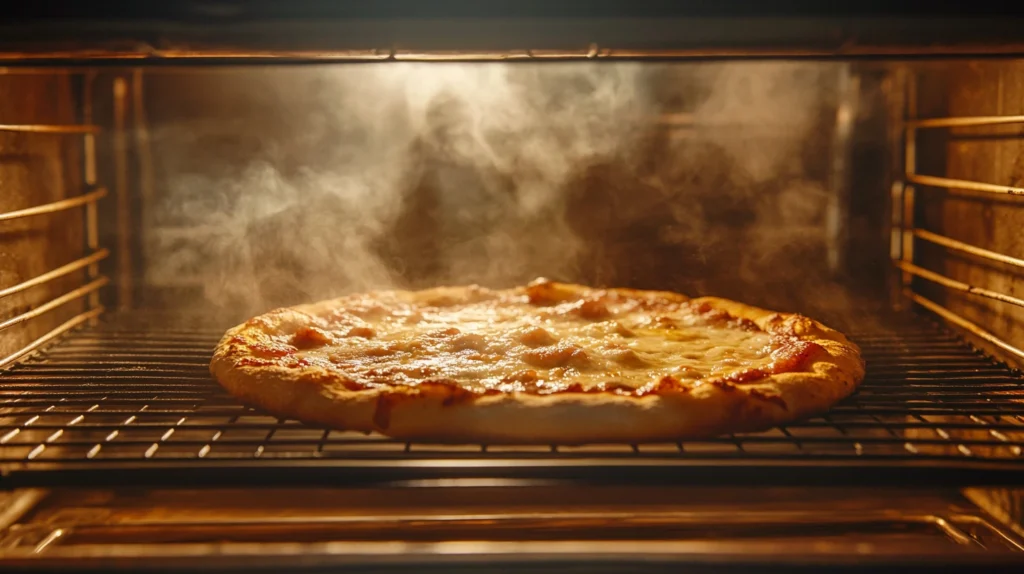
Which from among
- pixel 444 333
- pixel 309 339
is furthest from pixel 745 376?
pixel 309 339

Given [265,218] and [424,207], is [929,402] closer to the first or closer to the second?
[424,207]

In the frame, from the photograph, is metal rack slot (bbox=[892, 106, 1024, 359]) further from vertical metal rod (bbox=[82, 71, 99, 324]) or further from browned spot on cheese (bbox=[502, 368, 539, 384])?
vertical metal rod (bbox=[82, 71, 99, 324])

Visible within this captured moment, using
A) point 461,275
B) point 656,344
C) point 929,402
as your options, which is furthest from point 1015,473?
point 461,275

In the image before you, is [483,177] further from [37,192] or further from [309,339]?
[37,192]

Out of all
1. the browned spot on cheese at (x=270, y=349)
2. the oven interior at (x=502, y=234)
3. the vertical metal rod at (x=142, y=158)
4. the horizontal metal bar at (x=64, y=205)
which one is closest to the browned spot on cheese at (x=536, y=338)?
the oven interior at (x=502, y=234)

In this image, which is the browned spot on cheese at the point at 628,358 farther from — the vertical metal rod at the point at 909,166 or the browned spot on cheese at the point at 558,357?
the vertical metal rod at the point at 909,166

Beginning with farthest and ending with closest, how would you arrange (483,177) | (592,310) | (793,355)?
(483,177)
(592,310)
(793,355)

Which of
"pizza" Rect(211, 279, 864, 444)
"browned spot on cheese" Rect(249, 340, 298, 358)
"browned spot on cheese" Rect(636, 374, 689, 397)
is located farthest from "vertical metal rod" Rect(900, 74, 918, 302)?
"browned spot on cheese" Rect(249, 340, 298, 358)
